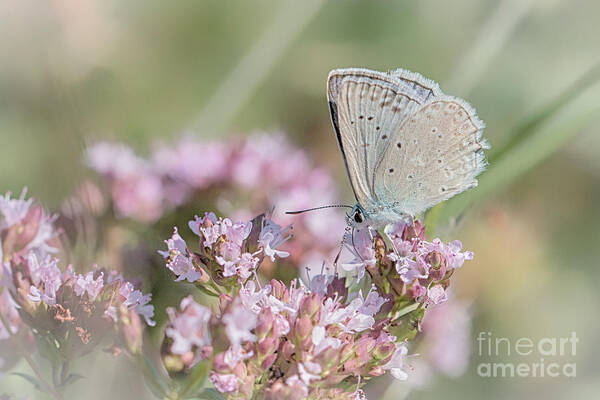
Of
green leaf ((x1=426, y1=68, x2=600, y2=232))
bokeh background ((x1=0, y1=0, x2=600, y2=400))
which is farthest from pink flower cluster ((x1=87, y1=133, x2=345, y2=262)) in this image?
green leaf ((x1=426, y1=68, x2=600, y2=232))

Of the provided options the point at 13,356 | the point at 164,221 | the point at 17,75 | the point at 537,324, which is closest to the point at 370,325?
the point at 13,356

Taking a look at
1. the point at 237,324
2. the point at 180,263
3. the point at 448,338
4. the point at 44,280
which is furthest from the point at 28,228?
the point at 448,338

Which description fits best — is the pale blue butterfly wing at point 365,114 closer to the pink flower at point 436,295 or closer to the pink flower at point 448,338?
the pink flower at point 436,295

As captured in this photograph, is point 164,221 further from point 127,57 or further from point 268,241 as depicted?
point 127,57

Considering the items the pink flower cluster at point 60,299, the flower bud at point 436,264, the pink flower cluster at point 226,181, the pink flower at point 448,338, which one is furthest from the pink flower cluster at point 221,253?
the pink flower at point 448,338

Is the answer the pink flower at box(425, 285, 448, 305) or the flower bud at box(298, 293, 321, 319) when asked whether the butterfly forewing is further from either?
the flower bud at box(298, 293, 321, 319)

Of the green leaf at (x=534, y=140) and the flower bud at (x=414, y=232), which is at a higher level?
the green leaf at (x=534, y=140)

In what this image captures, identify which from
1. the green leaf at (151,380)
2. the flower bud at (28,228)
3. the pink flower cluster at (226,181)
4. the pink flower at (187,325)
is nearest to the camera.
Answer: the pink flower at (187,325)
